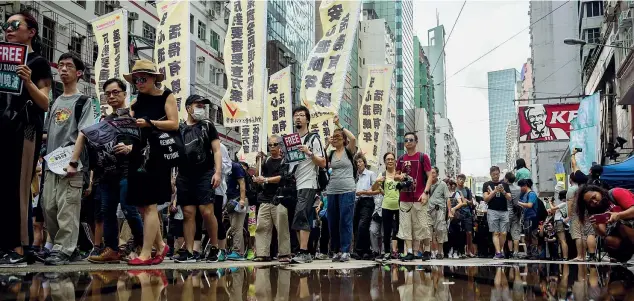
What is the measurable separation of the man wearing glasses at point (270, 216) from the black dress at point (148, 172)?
2.50m

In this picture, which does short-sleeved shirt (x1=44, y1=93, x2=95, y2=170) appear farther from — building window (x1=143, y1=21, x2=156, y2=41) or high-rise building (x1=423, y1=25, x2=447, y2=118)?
high-rise building (x1=423, y1=25, x2=447, y2=118)

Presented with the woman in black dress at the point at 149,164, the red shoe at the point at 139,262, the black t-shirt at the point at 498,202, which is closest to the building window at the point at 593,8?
the black t-shirt at the point at 498,202

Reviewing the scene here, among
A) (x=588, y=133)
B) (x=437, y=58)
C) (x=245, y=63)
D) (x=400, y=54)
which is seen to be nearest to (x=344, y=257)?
(x=245, y=63)

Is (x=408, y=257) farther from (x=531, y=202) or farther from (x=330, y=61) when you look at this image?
(x=330, y=61)

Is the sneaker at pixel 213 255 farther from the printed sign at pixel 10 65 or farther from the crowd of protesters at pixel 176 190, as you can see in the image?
the printed sign at pixel 10 65

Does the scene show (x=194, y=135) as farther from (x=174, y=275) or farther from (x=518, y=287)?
(x=518, y=287)

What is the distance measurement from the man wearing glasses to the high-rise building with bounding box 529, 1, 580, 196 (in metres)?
42.8

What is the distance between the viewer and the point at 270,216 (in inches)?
321

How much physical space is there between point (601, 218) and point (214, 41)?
32.0 m

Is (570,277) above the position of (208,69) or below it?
below

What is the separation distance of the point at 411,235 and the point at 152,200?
4.33m

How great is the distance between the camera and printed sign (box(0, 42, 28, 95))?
188 inches

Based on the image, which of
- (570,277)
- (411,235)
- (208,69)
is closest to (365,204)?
(411,235)

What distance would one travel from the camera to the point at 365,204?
9.57 meters
